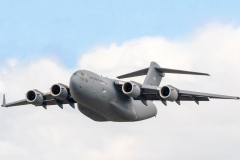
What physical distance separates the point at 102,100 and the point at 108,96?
563 mm

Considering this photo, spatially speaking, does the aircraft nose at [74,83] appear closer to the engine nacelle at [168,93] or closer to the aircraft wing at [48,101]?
the aircraft wing at [48,101]

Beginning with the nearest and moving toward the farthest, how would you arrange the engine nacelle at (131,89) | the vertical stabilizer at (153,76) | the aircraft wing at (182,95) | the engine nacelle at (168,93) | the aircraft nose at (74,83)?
the aircraft nose at (74,83) → the engine nacelle at (168,93) → the engine nacelle at (131,89) → the aircraft wing at (182,95) → the vertical stabilizer at (153,76)

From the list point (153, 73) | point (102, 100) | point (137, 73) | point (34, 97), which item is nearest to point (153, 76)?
point (153, 73)

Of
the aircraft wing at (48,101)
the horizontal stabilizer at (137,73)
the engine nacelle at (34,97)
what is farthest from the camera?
the horizontal stabilizer at (137,73)

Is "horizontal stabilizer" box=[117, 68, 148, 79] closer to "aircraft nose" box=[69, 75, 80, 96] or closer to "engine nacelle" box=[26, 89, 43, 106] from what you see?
"engine nacelle" box=[26, 89, 43, 106]

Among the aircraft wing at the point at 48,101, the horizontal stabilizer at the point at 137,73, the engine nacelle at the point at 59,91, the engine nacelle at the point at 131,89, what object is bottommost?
the aircraft wing at the point at 48,101

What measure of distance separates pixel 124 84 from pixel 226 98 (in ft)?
19.7

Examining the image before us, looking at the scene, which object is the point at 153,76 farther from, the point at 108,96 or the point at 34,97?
the point at 34,97

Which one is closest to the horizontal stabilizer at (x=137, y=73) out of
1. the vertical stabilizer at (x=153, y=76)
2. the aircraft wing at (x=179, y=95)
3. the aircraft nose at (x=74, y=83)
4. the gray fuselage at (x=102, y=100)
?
the vertical stabilizer at (x=153, y=76)

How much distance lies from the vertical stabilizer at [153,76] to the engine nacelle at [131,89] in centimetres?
483

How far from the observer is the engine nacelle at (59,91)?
24.0 meters

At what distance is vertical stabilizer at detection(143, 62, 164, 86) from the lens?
2859 cm

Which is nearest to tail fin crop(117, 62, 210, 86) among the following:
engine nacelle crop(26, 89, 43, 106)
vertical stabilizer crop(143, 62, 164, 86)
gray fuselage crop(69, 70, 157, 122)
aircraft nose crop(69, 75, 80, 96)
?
vertical stabilizer crop(143, 62, 164, 86)

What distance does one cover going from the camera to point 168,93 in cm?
2325
